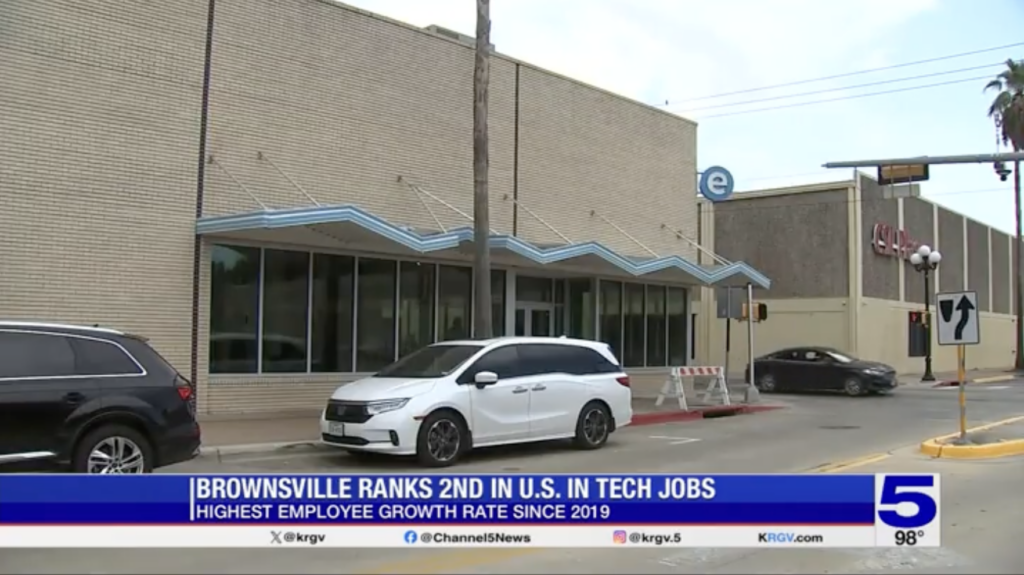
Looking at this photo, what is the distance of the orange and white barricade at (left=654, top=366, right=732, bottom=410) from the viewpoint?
67.6ft

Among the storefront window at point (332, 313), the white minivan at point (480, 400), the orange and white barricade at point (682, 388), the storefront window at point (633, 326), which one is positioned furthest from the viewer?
the storefront window at point (633, 326)

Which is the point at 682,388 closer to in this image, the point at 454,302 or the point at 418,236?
the point at 454,302

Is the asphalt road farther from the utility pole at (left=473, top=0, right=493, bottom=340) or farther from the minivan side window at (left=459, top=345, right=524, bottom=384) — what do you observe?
the utility pole at (left=473, top=0, right=493, bottom=340)

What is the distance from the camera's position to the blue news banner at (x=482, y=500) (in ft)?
18.9

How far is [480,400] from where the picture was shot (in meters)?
12.7

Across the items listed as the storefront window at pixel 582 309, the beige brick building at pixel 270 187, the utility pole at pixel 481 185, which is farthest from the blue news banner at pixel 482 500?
the storefront window at pixel 582 309

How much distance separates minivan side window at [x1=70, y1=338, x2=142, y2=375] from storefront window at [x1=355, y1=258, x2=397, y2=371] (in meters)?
9.36

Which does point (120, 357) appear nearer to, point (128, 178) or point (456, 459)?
point (456, 459)

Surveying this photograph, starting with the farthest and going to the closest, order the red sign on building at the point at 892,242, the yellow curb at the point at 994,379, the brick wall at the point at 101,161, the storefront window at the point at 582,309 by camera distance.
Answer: the red sign on building at the point at 892,242, the yellow curb at the point at 994,379, the storefront window at the point at 582,309, the brick wall at the point at 101,161

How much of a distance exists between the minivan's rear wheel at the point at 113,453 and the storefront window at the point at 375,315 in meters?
9.45

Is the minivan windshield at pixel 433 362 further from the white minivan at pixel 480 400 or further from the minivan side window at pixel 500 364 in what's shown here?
the minivan side window at pixel 500 364

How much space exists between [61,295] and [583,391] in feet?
27.8

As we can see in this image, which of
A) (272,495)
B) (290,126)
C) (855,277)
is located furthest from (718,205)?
(272,495)

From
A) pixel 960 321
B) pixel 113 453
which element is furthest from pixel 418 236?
pixel 960 321
